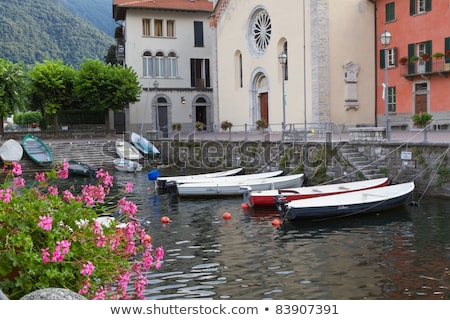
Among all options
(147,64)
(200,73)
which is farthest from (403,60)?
A: (147,64)

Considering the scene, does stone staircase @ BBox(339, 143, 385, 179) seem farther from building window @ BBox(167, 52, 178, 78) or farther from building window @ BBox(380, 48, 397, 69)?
building window @ BBox(167, 52, 178, 78)

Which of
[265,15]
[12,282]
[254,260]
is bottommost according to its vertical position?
[254,260]

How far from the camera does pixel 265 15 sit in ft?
132

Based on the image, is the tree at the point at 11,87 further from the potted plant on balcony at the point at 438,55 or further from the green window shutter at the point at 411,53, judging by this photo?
the potted plant on balcony at the point at 438,55

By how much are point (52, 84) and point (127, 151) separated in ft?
32.6

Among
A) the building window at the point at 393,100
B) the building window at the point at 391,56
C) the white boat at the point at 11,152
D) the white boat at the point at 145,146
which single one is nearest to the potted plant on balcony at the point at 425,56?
the building window at the point at 391,56

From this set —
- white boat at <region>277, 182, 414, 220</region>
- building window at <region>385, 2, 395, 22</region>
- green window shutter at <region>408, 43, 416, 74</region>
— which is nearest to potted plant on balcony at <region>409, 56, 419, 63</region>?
green window shutter at <region>408, 43, 416, 74</region>

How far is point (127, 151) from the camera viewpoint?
3891cm

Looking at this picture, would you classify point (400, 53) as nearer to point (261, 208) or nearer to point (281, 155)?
point (281, 155)

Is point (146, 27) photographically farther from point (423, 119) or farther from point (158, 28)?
point (423, 119)

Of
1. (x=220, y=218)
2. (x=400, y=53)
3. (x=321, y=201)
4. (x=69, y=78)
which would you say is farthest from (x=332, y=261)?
(x=69, y=78)

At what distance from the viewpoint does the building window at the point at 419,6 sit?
31984 millimetres

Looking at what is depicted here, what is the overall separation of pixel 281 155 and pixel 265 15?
51.0 ft

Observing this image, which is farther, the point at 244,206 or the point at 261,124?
the point at 261,124
